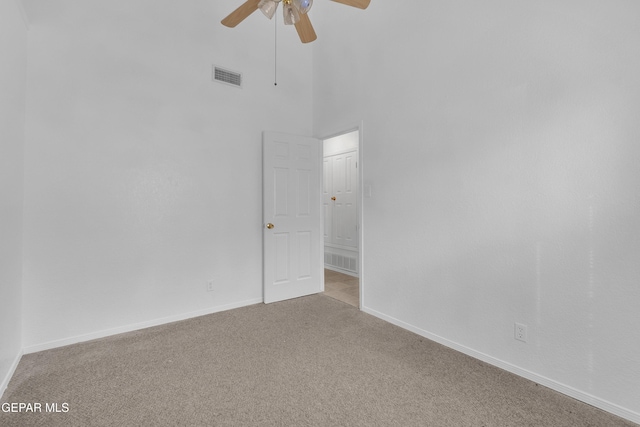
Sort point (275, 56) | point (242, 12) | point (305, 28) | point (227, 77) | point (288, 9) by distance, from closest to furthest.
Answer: point (288, 9) < point (242, 12) < point (305, 28) < point (227, 77) < point (275, 56)

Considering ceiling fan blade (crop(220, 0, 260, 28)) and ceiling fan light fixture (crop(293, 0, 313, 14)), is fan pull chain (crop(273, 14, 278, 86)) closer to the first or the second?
ceiling fan blade (crop(220, 0, 260, 28))

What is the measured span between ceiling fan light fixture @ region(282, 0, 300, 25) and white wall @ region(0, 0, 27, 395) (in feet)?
5.72

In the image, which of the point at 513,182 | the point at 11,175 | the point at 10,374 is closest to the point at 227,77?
the point at 11,175

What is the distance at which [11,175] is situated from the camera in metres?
2.07

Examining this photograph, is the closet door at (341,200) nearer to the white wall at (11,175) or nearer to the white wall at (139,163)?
the white wall at (139,163)

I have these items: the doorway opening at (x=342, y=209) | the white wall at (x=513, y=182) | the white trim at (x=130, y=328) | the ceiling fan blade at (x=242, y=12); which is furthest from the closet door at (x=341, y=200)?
the ceiling fan blade at (x=242, y=12)

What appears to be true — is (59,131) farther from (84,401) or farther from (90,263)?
(84,401)

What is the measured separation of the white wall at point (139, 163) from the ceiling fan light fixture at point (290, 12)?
4.83 ft

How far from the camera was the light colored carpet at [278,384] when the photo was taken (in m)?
1.63

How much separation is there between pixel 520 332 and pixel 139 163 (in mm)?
3442

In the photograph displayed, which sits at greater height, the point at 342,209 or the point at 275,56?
the point at 275,56

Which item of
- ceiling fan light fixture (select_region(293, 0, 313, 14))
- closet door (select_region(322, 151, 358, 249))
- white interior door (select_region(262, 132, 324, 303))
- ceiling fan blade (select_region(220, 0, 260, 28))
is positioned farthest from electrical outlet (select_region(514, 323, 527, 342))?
closet door (select_region(322, 151, 358, 249))

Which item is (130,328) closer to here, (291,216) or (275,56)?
(291,216)

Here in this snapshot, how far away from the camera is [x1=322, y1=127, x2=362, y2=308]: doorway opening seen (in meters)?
4.91
